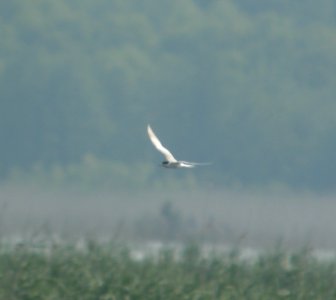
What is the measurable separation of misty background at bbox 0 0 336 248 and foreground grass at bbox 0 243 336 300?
205 inches

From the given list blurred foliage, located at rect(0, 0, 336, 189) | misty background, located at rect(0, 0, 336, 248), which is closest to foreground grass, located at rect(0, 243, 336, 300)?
misty background, located at rect(0, 0, 336, 248)

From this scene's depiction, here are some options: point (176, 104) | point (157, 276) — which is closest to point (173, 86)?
point (176, 104)

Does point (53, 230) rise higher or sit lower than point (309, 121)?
lower

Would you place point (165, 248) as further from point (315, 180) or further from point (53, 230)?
point (315, 180)

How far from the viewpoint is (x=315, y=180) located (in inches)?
1398

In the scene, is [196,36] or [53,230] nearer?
[53,230]

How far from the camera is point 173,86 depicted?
4712 centimetres

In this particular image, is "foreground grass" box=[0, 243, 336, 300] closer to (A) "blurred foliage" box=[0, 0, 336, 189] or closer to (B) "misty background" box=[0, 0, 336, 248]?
(B) "misty background" box=[0, 0, 336, 248]

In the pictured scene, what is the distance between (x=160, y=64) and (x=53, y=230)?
1288 inches

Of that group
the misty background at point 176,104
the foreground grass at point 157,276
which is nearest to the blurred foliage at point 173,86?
the misty background at point 176,104

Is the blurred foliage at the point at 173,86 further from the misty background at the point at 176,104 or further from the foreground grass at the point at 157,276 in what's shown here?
the foreground grass at the point at 157,276

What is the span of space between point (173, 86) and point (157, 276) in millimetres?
31862

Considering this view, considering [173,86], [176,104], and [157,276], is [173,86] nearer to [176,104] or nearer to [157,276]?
[176,104]

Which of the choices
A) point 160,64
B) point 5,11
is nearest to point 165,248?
point 160,64
